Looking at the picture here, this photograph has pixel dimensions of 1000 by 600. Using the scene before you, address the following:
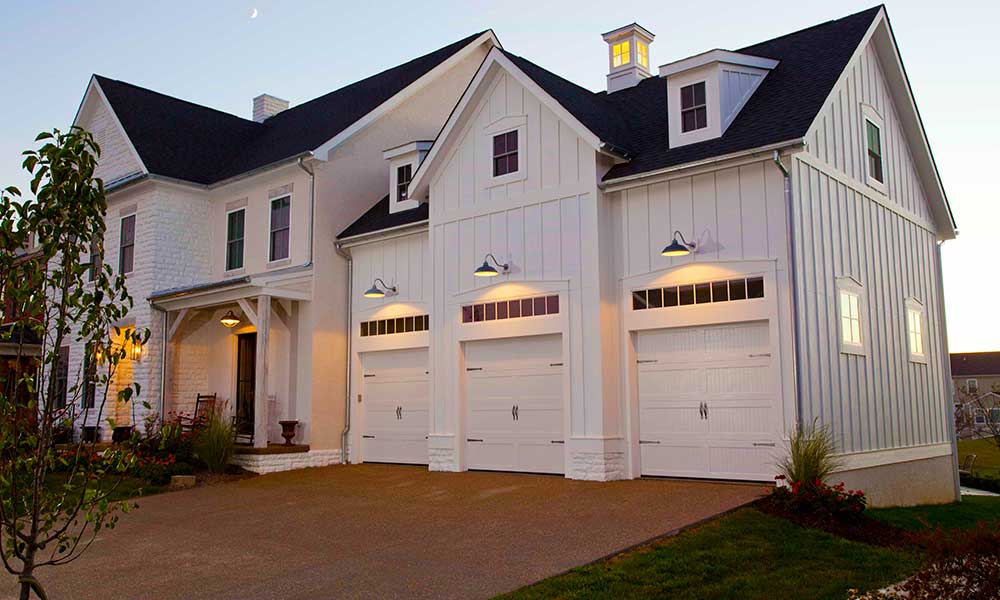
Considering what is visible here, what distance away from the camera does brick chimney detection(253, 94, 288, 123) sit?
2477 centimetres

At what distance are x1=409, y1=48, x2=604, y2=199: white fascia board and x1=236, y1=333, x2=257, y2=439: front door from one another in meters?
5.83

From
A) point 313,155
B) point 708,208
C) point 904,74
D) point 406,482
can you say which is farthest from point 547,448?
point 904,74

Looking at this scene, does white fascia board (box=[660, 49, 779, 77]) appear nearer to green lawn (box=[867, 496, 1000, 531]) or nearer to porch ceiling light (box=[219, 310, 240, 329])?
green lawn (box=[867, 496, 1000, 531])

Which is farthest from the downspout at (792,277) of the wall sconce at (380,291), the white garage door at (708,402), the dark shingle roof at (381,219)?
the wall sconce at (380,291)

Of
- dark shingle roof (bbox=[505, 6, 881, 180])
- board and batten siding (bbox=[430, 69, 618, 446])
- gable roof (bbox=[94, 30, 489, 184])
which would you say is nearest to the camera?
dark shingle roof (bbox=[505, 6, 881, 180])

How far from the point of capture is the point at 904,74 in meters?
15.2

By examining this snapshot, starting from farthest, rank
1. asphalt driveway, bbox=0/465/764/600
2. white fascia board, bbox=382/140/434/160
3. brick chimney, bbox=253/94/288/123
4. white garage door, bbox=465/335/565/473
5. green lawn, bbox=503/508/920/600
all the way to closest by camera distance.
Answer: brick chimney, bbox=253/94/288/123 → white fascia board, bbox=382/140/434/160 → white garage door, bbox=465/335/565/473 → asphalt driveway, bbox=0/465/764/600 → green lawn, bbox=503/508/920/600

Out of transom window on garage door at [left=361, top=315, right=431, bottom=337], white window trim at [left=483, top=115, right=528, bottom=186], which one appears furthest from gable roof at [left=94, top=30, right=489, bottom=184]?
white window trim at [left=483, top=115, right=528, bottom=186]

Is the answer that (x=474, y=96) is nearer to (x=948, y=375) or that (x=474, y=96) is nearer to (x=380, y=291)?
(x=380, y=291)

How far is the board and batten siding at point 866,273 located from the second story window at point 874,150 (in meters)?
0.28

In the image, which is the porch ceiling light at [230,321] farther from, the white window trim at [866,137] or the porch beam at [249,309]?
the white window trim at [866,137]

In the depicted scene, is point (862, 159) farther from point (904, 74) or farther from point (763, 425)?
point (763, 425)

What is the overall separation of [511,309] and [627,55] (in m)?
7.05

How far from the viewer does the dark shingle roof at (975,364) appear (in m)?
55.4
